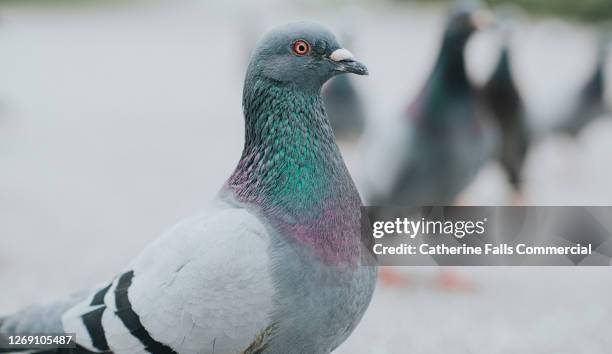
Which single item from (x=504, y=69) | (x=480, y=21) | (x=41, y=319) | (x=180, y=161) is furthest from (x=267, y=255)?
(x=180, y=161)

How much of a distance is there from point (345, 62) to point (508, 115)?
252 centimetres

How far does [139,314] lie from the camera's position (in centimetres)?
203

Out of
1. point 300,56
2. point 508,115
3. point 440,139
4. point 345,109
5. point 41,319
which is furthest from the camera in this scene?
point 345,109

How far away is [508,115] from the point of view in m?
4.43

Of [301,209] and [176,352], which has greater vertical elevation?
[301,209]

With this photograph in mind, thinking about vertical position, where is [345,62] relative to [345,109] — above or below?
above

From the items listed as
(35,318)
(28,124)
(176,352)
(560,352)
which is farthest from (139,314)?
(28,124)

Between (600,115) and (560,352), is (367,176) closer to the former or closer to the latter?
(560,352)

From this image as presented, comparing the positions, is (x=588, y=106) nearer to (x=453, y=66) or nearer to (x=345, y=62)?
(x=453, y=66)

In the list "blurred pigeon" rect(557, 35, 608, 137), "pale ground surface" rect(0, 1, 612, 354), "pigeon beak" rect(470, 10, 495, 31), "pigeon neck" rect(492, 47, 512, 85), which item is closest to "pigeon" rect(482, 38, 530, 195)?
"pigeon neck" rect(492, 47, 512, 85)

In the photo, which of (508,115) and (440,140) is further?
(508,115)

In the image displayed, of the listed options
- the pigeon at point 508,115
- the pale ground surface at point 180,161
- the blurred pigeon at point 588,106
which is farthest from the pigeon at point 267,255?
the blurred pigeon at point 588,106

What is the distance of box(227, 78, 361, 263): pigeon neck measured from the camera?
80.8 inches

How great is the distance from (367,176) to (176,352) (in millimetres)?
1809
